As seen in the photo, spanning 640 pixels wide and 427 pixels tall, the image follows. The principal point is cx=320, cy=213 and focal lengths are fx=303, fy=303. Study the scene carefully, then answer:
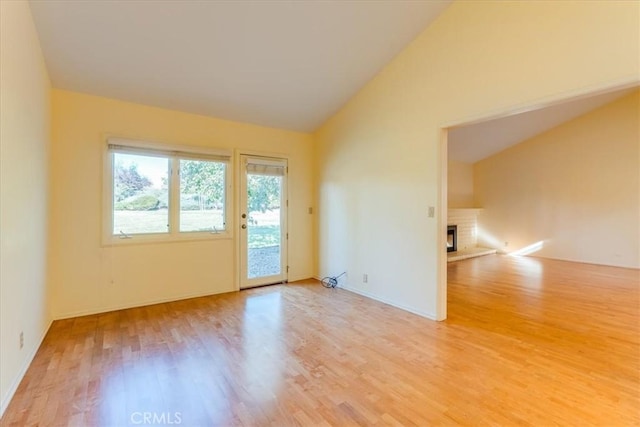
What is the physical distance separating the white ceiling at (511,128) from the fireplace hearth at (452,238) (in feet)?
6.18

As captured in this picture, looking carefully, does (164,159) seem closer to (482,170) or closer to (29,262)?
(29,262)

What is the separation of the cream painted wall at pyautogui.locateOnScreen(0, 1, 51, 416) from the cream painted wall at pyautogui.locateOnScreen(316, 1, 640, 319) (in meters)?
3.53

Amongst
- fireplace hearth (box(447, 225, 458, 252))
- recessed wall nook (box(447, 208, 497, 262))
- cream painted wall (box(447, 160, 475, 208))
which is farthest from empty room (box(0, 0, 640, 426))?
cream painted wall (box(447, 160, 475, 208))

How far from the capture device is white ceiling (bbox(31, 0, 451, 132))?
268cm

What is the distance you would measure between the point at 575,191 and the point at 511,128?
2.08 meters

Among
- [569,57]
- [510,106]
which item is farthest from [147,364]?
[569,57]

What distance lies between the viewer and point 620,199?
6.27 meters

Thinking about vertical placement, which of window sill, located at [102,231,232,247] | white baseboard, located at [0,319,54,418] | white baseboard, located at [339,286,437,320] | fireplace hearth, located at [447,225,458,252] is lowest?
white baseboard, located at [0,319,54,418]

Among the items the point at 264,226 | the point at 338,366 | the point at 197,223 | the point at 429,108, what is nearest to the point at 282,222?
the point at 264,226

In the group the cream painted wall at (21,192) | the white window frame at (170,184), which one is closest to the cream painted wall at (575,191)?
the white window frame at (170,184)

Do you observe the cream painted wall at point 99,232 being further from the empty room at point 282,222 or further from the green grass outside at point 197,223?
the green grass outside at point 197,223

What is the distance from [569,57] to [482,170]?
22.2 feet

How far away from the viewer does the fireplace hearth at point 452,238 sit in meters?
7.78

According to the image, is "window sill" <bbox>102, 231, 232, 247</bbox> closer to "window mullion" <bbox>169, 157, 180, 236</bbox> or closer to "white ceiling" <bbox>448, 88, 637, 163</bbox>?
"window mullion" <bbox>169, 157, 180, 236</bbox>
